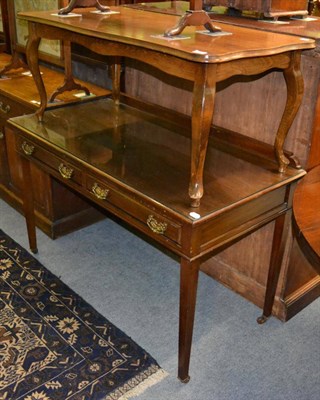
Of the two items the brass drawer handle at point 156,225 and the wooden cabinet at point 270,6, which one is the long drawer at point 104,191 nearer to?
the brass drawer handle at point 156,225

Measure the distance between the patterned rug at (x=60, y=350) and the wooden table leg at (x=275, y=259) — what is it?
680 mm

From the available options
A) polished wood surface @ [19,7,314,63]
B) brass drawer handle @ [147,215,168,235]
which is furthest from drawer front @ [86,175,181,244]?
polished wood surface @ [19,7,314,63]

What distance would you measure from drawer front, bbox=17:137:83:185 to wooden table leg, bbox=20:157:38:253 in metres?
0.12

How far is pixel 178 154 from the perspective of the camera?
2363 mm

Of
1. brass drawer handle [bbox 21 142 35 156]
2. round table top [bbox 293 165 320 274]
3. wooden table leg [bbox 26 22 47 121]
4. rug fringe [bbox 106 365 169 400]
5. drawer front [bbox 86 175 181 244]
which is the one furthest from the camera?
brass drawer handle [bbox 21 142 35 156]

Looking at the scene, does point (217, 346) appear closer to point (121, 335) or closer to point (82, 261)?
point (121, 335)

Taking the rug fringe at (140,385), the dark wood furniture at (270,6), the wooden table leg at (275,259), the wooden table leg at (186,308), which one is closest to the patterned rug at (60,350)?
the rug fringe at (140,385)

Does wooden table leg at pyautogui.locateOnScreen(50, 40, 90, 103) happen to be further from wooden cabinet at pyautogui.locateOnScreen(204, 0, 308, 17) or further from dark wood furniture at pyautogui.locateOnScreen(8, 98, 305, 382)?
wooden cabinet at pyautogui.locateOnScreen(204, 0, 308, 17)

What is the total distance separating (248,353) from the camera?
242cm

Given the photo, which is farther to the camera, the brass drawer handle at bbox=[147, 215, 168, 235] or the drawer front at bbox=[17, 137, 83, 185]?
the drawer front at bbox=[17, 137, 83, 185]

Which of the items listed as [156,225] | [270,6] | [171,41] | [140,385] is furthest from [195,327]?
[270,6]

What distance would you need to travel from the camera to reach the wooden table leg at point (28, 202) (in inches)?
113

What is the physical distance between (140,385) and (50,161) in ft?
3.89

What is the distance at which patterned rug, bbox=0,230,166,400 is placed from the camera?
2195 mm
